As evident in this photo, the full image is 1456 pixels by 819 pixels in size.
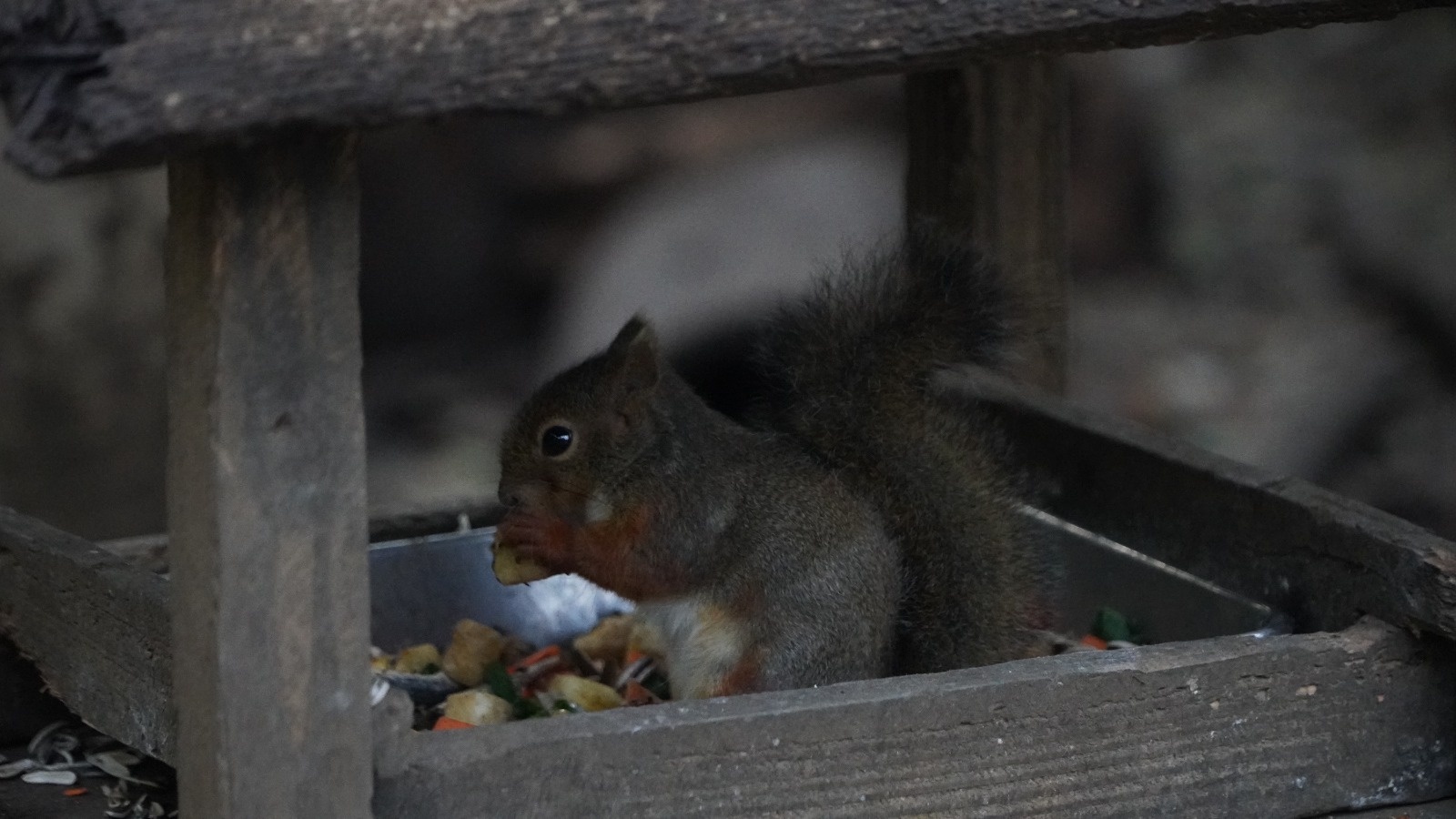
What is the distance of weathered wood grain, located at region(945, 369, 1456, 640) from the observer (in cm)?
221

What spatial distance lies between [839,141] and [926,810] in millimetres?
3917

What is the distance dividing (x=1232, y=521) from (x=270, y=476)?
1.36 m

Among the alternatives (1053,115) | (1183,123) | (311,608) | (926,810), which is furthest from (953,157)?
(1183,123)

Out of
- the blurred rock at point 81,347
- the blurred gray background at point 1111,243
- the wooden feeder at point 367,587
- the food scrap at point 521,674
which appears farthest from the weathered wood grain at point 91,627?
the blurred gray background at point 1111,243

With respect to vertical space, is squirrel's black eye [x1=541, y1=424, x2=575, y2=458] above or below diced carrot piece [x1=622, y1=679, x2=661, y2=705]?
above

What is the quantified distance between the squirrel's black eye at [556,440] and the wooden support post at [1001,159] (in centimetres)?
79

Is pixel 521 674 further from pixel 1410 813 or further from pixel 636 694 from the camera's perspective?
pixel 1410 813

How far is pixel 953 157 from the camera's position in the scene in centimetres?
289

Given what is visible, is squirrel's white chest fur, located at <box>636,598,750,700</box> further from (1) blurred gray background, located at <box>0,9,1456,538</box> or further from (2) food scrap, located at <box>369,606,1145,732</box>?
(1) blurred gray background, located at <box>0,9,1456,538</box>

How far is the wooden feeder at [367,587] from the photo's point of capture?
4.55ft

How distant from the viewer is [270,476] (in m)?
1.58

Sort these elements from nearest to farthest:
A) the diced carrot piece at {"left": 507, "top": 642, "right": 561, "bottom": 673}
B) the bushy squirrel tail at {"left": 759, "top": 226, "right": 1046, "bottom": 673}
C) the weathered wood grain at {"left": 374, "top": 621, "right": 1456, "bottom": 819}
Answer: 1. the weathered wood grain at {"left": 374, "top": 621, "right": 1456, "bottom": 819}
2. the bushy squirrel tail at {"left": 759, "top": 226, "right": 1046, "bottom": 673}
3. the diced carrot piece at {"left": 507, "top": 642, "right": 561, "bottom": 673}

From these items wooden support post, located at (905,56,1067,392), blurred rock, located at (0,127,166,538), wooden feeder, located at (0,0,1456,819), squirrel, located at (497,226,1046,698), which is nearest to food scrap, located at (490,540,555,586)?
squirrel, located at (497,226,1046,698)

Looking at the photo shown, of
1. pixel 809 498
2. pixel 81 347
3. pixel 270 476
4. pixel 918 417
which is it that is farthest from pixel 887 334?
pixel 81 347
